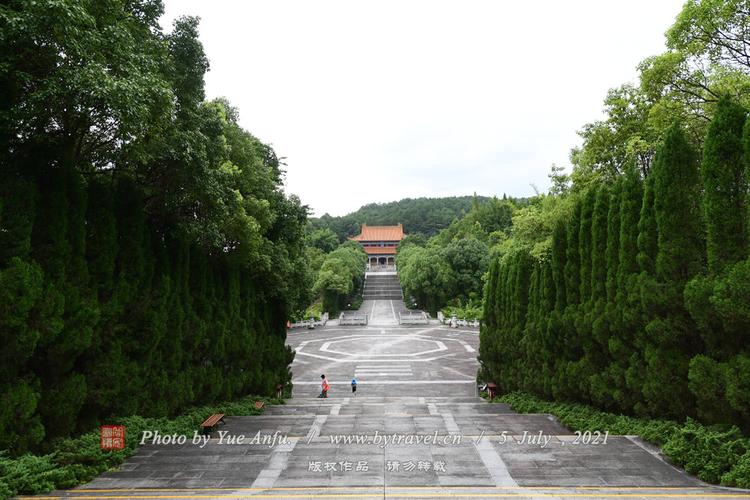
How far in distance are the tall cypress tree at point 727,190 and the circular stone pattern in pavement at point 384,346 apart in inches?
869

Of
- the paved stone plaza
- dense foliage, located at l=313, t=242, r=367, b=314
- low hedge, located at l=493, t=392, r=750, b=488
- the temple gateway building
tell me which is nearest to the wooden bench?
the paved stone plaza

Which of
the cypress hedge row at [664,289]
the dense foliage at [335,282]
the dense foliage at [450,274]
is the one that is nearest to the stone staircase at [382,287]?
the dense foliage at [335,282]

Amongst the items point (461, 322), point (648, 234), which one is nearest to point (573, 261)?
point (648, 234)

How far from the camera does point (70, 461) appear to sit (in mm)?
A: 6883

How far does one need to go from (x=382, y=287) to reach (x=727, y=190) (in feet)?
196

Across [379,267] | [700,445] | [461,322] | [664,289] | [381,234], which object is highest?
[381,234]

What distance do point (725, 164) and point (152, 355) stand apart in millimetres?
10117

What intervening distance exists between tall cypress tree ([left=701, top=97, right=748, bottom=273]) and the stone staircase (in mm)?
52909

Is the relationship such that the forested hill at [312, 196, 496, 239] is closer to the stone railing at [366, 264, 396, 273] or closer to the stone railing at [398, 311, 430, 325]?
the stone railing at [366, 264, 396, 273]

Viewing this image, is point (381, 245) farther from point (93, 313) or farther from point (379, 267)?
point (93, 313)

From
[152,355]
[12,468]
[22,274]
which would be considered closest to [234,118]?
[152,355]

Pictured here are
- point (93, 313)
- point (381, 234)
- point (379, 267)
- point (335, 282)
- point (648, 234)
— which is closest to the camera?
point (93, 313)

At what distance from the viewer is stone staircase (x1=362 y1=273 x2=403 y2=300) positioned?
201 feet

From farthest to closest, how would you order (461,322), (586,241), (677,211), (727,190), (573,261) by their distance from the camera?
(461,322) → (573,261) → (586,241) → (677,211) → (727,190)
